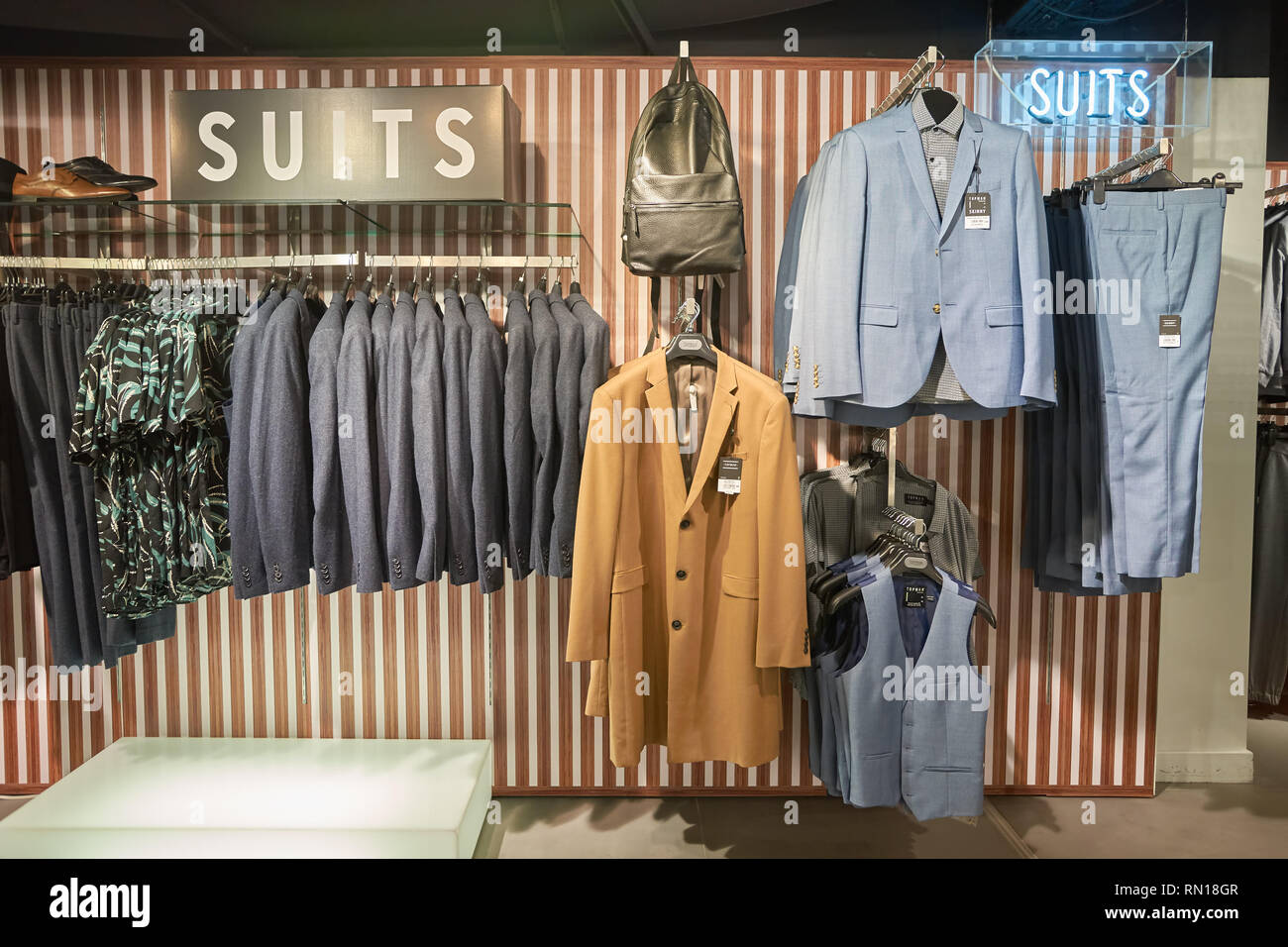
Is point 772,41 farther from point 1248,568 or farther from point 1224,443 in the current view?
point 1248,568

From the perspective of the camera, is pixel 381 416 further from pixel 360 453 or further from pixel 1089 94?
pixel 1089 94

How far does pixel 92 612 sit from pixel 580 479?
1751 mm

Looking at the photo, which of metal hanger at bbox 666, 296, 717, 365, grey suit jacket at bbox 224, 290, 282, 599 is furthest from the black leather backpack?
grey suit jacket at bbox 224, 290, 282, 599

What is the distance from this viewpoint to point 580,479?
7.34 feet

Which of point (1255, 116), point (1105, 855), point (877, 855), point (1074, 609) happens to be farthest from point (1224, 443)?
point (877, 855)

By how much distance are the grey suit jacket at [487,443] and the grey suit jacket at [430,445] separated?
0.31 feet

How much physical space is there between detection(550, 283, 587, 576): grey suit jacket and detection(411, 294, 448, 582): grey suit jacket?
1.15 feet

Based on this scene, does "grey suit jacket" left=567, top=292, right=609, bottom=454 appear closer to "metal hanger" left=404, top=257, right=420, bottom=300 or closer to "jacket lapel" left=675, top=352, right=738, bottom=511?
"jacket lapel" left=675, top=352, right=738, bottom=511

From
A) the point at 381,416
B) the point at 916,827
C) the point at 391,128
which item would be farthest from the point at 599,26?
the point at 916,827

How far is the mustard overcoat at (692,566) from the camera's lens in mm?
2182

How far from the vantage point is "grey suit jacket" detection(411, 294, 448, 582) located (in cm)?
224

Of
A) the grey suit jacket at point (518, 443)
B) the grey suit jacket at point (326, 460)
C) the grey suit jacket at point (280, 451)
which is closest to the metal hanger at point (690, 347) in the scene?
the grey suit jacket at point (518, 443)

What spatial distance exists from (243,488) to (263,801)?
105cm

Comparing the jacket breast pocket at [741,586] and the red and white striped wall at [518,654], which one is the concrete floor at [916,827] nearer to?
the red and white striped wall at [518,654]
